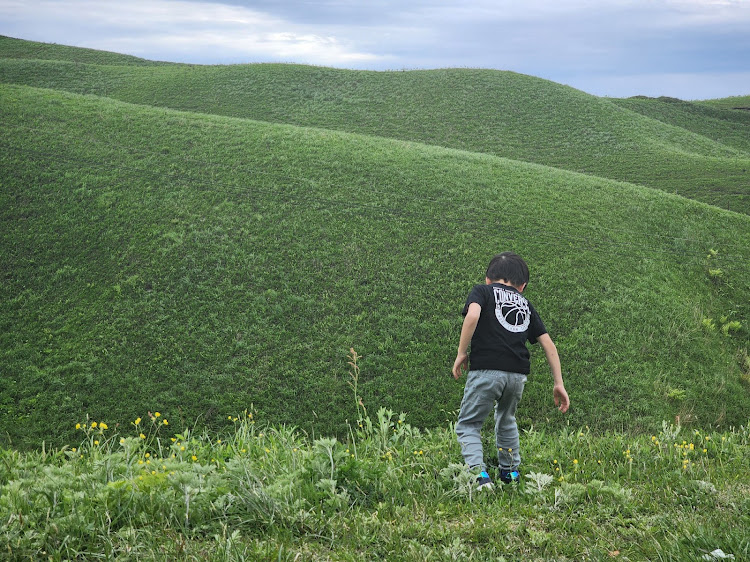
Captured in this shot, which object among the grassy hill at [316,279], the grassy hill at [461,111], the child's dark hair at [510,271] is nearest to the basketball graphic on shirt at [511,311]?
the child's dark hair at [510,271]

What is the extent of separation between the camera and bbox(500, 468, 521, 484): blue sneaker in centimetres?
467

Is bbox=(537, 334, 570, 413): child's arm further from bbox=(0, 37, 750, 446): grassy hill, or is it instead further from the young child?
bbox=(0, 37, 750, 446): grassy hill

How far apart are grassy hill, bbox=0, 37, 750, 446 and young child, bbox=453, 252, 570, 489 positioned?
3717 millimetres

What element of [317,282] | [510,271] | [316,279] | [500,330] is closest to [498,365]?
[500,330]

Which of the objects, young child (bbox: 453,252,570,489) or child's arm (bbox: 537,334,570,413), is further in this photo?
child's arm (bbox: 537,334,570,413)

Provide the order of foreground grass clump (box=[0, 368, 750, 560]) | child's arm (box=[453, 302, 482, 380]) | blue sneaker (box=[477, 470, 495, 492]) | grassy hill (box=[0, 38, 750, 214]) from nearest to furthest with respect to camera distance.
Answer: foreground grass clump (box=[0, 368, 750, 560]), blue sneaker (box=[477, 470, 495, 492]), child's arm (box=[453, 302, 482, 380]), grassy hill (box=[0, 38, 750, 214])

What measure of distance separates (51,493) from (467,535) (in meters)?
2.75

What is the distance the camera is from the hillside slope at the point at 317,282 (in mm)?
9672

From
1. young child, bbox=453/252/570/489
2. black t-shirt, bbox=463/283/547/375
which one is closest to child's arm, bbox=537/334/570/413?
young child, bbox=453/252/570/489

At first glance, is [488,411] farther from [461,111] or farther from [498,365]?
[461,111]

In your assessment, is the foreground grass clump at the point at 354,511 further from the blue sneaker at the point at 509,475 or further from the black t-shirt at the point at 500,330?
the black t-shirt at the point at 500,330

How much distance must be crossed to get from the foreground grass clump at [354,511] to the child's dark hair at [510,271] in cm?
173

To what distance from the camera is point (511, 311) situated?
4.99 meters

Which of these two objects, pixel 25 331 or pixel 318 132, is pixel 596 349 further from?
pixel 318 132
